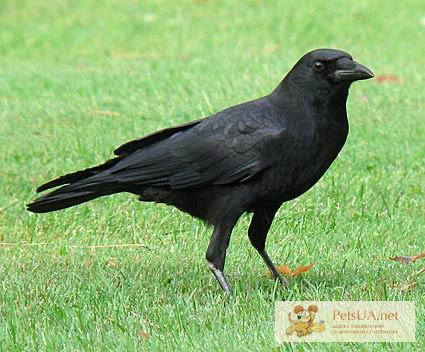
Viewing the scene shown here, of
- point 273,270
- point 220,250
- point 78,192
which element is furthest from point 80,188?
point 273,270

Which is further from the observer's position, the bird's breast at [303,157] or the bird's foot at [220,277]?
the bird's foot at [220,277]

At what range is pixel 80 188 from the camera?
17.5 feet

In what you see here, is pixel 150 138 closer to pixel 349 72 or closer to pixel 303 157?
pixel 303 157

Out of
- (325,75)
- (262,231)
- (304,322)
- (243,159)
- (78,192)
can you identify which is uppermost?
(325,75)

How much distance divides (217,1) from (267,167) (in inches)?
366

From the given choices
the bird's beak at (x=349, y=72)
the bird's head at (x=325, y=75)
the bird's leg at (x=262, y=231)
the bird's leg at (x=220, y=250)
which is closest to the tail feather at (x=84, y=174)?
the bird's leg at (x=220, y=250)

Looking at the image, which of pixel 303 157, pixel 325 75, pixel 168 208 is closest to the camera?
pixel 303 157

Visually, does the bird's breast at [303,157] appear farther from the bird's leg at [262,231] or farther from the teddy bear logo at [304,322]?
the teddy bear logo at [304,322]

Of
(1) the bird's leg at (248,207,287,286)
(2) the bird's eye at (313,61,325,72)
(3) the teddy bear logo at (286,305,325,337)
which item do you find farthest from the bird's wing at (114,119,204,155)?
(3) the teddy bear logo at (286,305,325,337)

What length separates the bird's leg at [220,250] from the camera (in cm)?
504

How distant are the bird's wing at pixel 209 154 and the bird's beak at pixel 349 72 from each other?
0.40 meters

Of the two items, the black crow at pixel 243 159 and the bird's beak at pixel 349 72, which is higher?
the bird's beak at pixel 349 72

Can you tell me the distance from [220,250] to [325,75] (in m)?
1.12

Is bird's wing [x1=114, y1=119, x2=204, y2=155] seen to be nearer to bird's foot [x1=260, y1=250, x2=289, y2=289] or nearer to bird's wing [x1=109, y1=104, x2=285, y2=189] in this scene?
bird's wing [x1=109, y1=104, x2=285, y2=189]
